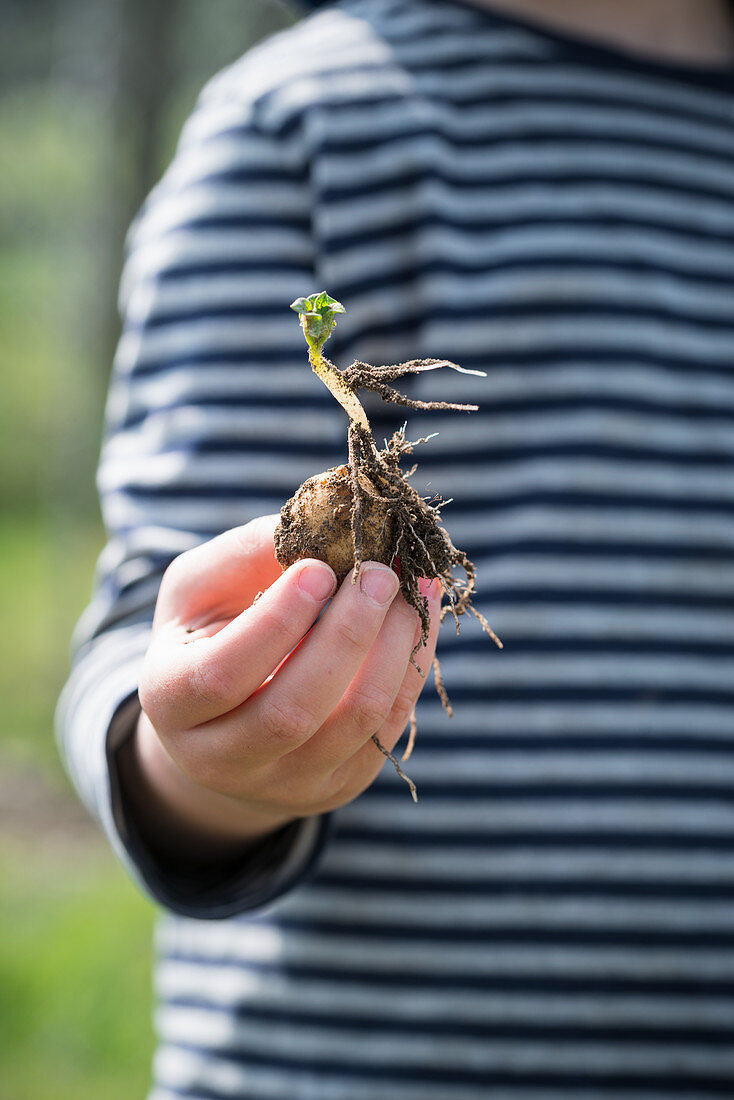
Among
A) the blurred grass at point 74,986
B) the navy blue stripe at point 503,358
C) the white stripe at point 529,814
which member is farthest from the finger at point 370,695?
the blurred grass at point 74,986

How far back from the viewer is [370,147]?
1.85 m

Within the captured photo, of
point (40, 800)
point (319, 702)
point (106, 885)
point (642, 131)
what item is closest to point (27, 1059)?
point (106, 885)

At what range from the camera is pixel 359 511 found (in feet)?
4.07

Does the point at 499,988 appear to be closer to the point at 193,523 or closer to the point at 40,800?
the point at 193,523

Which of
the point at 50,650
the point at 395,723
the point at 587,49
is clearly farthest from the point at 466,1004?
the point at 50,650

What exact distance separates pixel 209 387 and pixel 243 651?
830 millimetres

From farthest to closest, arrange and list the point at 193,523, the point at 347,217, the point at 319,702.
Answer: the point at 347,217, the point at 193,523, the point at 319,702

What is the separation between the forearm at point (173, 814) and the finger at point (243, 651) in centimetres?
38

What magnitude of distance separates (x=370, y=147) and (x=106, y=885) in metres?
3.26

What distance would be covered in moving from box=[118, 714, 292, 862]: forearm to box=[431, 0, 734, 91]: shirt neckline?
1585 millimetres

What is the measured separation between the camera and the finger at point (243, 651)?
1.01 meters

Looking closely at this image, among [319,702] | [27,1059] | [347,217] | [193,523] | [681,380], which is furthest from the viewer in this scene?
[27,1059]

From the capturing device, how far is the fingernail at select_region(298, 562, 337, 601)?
1.03 meters

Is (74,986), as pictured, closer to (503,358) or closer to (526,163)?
(503,358)
